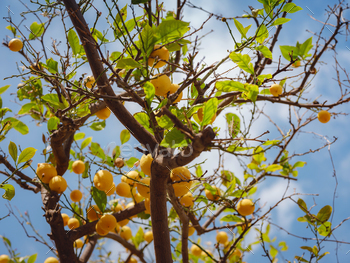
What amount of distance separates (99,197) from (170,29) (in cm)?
80

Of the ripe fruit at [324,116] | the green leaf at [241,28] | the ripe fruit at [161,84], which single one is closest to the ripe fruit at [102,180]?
the ripe fruit at [161,84]

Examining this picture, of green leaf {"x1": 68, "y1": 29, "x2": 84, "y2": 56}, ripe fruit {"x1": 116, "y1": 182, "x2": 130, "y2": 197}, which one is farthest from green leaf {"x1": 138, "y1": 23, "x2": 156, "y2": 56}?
ripe fruit {"x1": 116, "y1": 182, "x2": 130, "y2": 197}

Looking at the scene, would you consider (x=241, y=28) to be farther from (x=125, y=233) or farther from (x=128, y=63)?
(x=125, y=233)

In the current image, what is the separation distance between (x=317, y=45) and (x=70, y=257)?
5.62ft

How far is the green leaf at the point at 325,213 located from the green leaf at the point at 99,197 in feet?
3.42

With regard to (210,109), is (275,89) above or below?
above

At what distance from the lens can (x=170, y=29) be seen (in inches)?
28.0

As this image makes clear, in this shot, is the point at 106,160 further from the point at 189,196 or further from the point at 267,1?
the point at 267,1

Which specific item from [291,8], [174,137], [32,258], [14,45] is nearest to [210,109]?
[174,137]

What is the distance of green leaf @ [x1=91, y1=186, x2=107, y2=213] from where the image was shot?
116 cm

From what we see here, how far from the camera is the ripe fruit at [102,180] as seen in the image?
1138 mm

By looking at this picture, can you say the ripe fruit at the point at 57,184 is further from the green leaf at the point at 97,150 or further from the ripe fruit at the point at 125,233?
the ripe fruit at the point at 125,233

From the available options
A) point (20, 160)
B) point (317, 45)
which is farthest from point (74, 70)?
point (317, 45)

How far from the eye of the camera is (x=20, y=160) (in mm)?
1162
